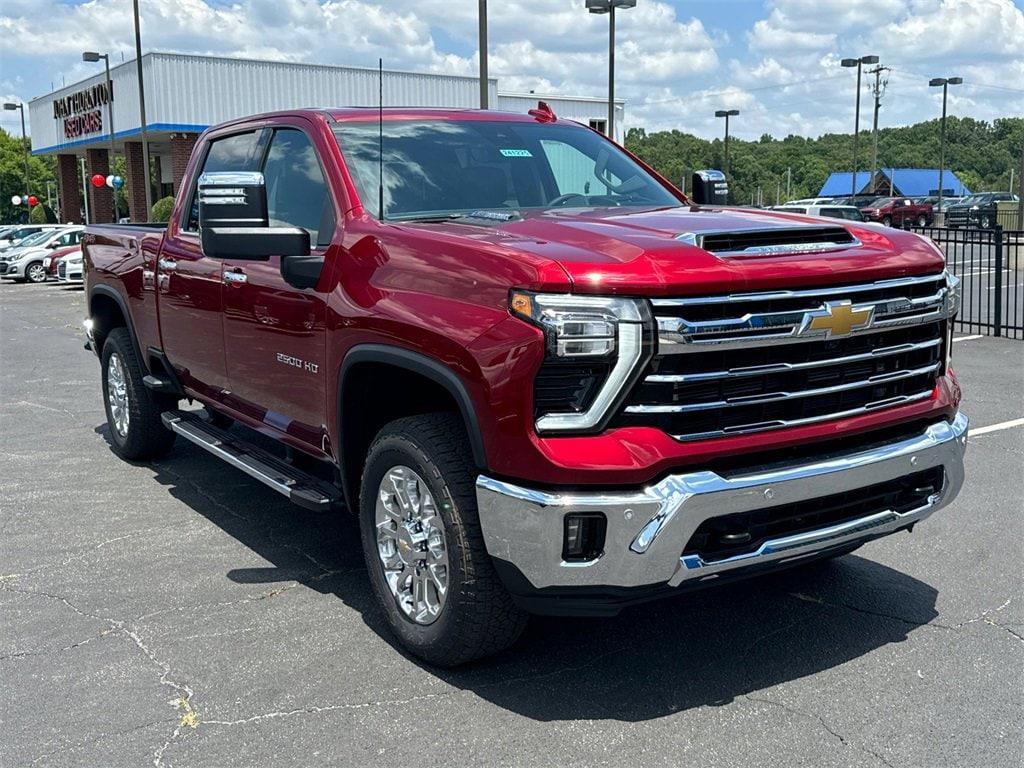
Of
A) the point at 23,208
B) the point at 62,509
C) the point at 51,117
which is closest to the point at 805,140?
the point at 23,208

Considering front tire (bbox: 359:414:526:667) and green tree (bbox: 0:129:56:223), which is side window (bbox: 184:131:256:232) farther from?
green tree (bbox: 0:129:56:223)

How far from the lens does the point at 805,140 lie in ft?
447

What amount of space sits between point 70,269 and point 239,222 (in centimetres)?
2479

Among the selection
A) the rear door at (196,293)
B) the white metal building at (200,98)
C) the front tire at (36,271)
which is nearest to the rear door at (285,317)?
the rear door at (196,293)

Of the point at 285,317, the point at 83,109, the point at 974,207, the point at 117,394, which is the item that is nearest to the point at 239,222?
the point at 285,317

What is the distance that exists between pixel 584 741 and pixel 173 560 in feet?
8.85

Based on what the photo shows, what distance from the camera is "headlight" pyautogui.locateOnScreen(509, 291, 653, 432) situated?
3.27m

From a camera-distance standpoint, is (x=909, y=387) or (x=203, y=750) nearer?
(x=203, y=750)

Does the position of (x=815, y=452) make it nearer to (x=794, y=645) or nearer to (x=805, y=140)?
(x=794, y=645)

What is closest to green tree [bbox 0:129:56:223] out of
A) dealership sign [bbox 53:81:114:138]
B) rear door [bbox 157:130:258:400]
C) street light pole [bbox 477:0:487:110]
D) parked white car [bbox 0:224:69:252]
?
dealership sign [bbox 53:81:114:138]

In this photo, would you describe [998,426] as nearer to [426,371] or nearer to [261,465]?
[261,465]

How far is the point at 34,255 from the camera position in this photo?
1198 inches

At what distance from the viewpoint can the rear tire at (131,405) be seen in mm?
6988

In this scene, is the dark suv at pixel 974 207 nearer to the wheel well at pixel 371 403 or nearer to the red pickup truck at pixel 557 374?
the red pickup truck at pixel 557 374
